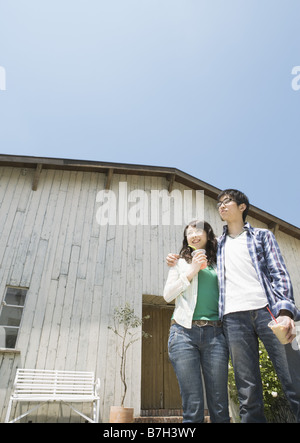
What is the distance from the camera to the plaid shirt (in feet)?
5.32

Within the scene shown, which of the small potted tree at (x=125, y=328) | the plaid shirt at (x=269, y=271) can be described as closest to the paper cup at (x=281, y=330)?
the plaid shirt at (x=269, y=271)

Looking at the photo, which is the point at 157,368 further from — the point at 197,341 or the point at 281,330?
the point at 281,330

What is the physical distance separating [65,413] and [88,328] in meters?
1.36

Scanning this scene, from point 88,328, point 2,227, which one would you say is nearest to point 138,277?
point 88,328

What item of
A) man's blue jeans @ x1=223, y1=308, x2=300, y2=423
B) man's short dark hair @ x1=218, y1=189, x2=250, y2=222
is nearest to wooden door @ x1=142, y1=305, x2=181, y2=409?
man's short dark hair @ x1=218, y1=189, x2=250, y2=222

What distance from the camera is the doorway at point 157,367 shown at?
289 inches

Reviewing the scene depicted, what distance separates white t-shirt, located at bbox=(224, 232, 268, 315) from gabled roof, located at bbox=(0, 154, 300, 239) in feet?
17.9

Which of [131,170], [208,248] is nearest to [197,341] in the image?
[208,248]

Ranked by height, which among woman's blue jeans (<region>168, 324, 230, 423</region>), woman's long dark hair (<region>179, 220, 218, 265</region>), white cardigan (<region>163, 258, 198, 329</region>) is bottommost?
woman's blue jeans (<region>168, 324, 230, 423</region>)

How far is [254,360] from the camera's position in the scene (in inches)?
62.9

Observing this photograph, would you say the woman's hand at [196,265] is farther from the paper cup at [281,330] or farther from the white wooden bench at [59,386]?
the white wooden bench at [59,386]

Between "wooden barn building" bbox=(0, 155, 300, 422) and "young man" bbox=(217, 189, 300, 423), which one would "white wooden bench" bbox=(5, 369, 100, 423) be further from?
"young man" bbox=(217, 189, 300, 423)

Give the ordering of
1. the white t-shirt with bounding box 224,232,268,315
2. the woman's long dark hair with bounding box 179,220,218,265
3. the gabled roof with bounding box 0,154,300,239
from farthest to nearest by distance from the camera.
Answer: the gabled roof with bounding box 0,154,300,239 → the woman's long dark hair with bounding box 179,220,218,265 → the white t-shirt with bounding box 224,232,268,315

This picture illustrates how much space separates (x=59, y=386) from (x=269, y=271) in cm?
459
